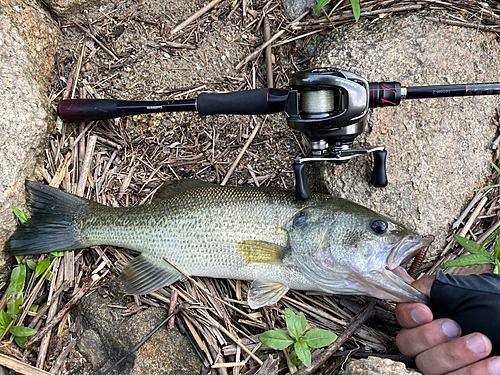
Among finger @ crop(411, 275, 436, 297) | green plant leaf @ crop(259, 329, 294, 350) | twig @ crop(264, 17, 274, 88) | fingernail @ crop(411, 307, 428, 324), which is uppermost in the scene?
twig @ crop(264, 17, 274, 88)

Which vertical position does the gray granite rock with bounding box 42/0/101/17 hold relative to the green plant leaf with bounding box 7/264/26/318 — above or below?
above

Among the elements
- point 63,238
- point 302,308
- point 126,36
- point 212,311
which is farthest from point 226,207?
point 126,36

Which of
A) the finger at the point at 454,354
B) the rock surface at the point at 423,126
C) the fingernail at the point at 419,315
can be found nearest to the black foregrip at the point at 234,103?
the rock surface at the point at 423,126

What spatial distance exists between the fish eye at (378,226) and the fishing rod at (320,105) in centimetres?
43

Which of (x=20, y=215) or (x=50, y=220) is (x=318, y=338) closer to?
(x=50, y=220)

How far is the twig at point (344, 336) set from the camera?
3021mm

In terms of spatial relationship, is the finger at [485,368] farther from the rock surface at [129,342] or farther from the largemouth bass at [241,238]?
the rock surface at [129,342]

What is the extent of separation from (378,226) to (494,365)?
1.18 m

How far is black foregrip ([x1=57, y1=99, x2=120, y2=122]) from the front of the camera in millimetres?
3350

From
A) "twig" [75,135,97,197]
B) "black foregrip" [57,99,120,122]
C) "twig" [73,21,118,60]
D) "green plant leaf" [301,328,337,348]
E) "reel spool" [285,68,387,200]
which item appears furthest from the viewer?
"twig" [73,21,118,60]

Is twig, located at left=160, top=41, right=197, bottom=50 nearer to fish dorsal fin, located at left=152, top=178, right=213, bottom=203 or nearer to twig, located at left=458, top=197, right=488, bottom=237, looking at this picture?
fish dorsal fin, located at left=152, top=178, right=213, bottom=203

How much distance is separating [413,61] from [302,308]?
8.29 feet

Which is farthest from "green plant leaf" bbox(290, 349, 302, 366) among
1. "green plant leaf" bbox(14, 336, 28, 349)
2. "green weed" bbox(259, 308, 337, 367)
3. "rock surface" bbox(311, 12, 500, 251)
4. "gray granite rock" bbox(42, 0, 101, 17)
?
"gray granite rock" bbox(42, 0, 101, 17)

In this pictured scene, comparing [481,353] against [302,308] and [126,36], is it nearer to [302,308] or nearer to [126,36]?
[302,308]
